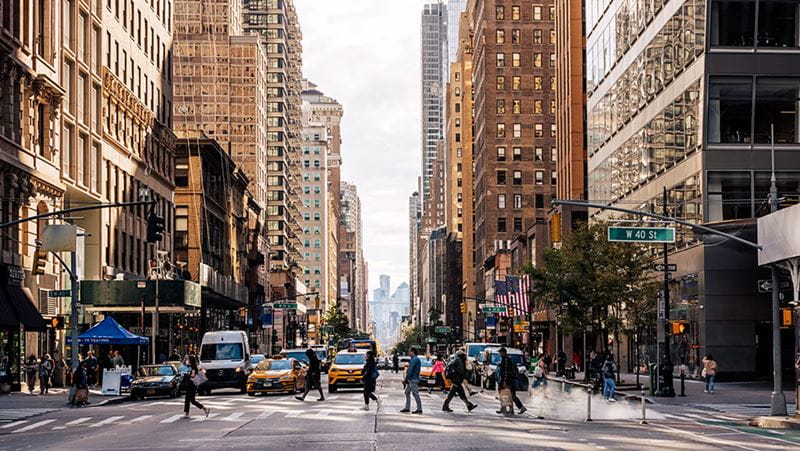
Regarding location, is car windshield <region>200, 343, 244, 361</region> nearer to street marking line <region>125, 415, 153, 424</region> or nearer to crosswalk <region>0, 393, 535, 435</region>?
crosswalk <region>0, 393, 535, 435</region>

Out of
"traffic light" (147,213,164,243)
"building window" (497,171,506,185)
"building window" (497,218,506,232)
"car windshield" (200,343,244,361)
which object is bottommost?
"car windshield" (200,343,244,361)

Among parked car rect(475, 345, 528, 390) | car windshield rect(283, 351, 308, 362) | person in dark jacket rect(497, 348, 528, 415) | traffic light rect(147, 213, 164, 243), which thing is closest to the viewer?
person in dark jacket rect(497, 348, 528, 415)

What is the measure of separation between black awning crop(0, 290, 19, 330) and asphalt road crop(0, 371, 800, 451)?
931 cm

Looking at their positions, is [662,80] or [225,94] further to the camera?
[225,94]

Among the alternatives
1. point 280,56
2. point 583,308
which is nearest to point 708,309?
point 583,308

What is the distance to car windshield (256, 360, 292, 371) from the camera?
159ft

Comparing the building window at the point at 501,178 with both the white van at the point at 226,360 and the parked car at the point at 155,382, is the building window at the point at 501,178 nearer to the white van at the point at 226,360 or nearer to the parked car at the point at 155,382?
the white van at the point at 226,360

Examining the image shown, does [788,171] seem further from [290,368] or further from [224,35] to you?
[224,35]

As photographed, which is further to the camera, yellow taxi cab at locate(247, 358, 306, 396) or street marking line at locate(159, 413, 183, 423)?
yellow taxi cab at locate(247, 358, 306, 396)

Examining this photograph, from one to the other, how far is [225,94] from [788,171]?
322 feet

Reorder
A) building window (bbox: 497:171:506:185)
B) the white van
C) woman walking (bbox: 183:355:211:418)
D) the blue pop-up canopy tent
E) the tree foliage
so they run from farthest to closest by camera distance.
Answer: building window (bbox: 497:171:506:185)
the blue pop-up canopy tent
the tree foliage
the white van
woman walking (bbox: 183:355:211:418)

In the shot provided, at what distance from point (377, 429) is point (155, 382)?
23152mm

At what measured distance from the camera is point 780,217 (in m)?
35.0

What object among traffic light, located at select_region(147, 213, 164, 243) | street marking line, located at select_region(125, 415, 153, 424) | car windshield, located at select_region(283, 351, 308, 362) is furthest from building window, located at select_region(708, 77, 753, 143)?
street marking line, located at select_region(125, 415, 153, 424)
